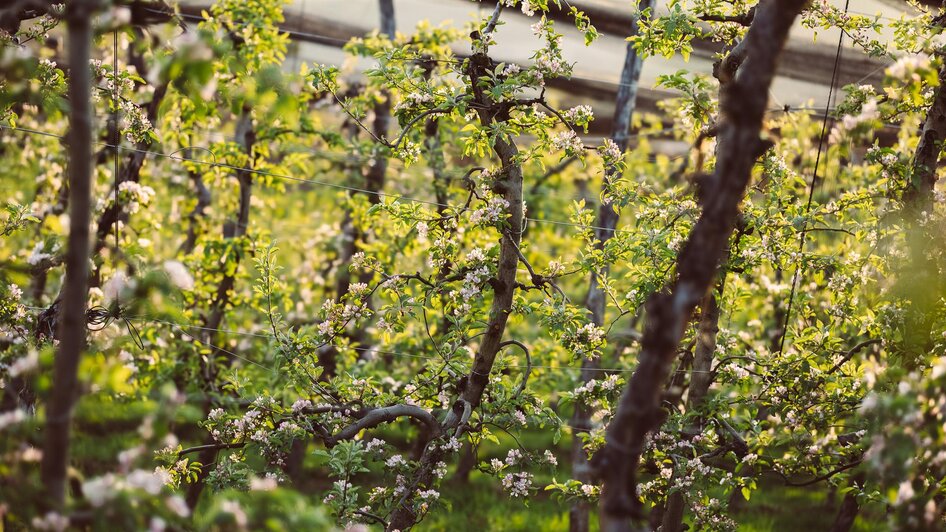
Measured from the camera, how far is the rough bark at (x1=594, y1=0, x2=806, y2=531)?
187cm

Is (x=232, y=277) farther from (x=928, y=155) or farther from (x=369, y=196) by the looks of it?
(x=928, y=155)

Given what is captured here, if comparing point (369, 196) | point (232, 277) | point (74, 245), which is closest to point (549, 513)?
point (369, 196)

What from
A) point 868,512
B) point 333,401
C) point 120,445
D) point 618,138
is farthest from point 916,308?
point 120,445

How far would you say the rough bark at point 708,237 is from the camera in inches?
73.4

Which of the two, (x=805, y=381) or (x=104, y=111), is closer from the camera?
(x=805, y=381)

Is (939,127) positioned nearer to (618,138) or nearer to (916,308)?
(916,308)

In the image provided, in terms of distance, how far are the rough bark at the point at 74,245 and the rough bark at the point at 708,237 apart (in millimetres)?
1347

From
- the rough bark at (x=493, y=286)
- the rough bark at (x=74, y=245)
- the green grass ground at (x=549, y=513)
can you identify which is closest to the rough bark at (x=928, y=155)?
the rough bark at (x=493, y=286)

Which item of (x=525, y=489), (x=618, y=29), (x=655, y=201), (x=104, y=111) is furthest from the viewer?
(x=618, y=29)

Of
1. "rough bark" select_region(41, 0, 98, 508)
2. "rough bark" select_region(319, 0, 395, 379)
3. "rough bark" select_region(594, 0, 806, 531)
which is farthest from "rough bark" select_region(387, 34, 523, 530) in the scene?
"rough bark" select_region(319, 0, 395, 379)

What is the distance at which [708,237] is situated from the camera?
1.90 m

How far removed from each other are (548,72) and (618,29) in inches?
109

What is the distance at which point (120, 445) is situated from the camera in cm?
740

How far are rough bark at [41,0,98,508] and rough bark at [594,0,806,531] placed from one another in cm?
135
